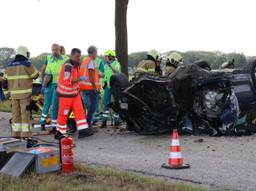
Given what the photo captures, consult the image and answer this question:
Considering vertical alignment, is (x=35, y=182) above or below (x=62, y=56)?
below

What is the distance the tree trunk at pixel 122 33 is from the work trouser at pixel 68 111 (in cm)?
637

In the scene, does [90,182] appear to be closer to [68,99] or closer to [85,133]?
[68,99]

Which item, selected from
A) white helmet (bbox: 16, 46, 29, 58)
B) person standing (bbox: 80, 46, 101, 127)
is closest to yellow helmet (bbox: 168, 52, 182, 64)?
person standing (bbox: 80, 46, 101, 127)

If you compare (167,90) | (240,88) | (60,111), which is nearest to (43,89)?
(60,111)

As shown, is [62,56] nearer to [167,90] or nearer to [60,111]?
[60,111]

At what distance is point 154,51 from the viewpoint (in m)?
11.2

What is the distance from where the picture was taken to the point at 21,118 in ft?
29.5

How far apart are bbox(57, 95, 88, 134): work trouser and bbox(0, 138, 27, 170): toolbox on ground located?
2.46 m

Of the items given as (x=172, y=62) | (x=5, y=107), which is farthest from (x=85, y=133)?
(x=5, y=107)

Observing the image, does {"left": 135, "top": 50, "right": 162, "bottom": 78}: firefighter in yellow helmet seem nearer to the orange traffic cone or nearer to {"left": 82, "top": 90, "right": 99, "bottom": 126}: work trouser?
{"left": 82, "top": 90, "right": 99, "bottom": 126}: work trouser

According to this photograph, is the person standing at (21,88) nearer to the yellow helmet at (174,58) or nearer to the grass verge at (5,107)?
the yellow helmet at (174,58)

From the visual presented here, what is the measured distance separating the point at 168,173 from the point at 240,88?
3666mm

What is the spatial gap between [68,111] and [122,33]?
Answer: 6.82 m

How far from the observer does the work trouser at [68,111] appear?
9367 mm
